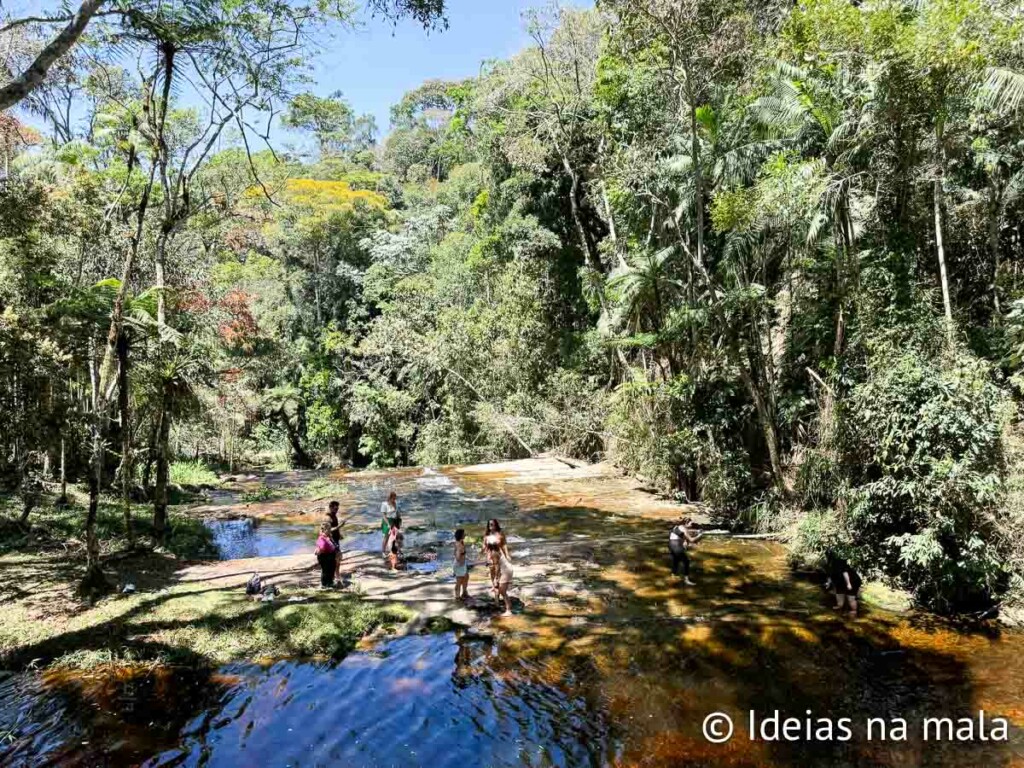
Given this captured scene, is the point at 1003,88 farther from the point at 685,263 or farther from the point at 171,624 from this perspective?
the point at 171,624

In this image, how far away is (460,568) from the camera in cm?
1163

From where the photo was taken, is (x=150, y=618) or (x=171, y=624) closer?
(x=171, y=624)

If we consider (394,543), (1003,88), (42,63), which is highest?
(1003,88)

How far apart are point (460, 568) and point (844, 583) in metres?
6.63

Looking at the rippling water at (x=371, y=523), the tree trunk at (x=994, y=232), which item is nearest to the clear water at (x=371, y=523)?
the rippling water at (x=371, y=523)

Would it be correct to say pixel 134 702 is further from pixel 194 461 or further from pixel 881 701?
pixel 194 461

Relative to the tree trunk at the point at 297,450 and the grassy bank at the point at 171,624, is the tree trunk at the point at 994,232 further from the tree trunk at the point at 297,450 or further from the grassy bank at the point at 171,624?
the tree trunk at the point at 297,450

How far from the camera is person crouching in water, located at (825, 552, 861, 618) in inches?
431

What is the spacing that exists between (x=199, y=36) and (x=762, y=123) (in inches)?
531

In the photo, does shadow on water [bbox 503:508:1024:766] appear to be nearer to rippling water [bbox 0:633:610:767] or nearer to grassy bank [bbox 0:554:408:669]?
rippling water [bbox 0:633:610:767]

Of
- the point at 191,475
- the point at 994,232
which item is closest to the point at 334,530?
the point at 994,232

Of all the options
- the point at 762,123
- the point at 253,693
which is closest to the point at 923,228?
the point at 762,123

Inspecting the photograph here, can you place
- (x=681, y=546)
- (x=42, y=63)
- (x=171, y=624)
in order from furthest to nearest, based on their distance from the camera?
(x=681, y=546) → (x=171, y=624) → (x=42, y=63)

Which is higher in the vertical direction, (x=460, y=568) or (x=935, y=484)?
(x=935, y=484)
